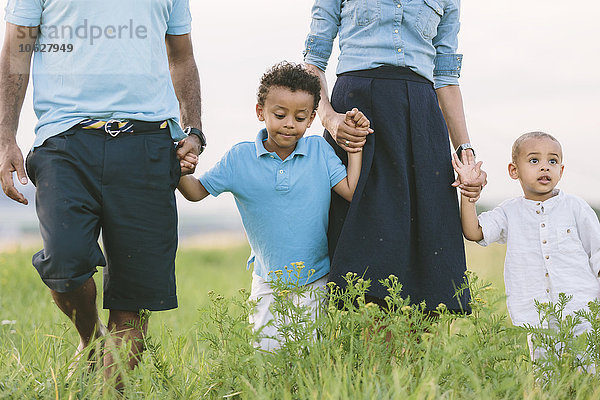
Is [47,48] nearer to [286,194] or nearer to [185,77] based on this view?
[185,77]

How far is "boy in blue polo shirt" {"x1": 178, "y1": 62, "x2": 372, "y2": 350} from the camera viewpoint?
319 cm

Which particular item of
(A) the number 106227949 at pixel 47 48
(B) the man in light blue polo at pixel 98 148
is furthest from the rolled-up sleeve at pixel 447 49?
(A) the number 106227949 at pixel 47 48

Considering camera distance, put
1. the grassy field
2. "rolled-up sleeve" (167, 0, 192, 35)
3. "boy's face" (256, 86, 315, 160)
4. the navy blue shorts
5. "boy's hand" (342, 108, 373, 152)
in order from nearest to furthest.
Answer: the grassy field, the navy blue shorts, "boy's hand" (342, 108, 373, 152), "boy's face" (256, 86, 315, 160), "rolled-up sleeve" (167, 0, 192, 35)

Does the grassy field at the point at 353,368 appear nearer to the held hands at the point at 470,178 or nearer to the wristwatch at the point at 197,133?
the held hands at the point at 470,178

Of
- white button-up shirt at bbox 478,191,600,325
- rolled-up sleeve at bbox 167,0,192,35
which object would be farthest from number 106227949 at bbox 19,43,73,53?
white button-up shirt at bbox 478,191,600,325

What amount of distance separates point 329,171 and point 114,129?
3.13ft

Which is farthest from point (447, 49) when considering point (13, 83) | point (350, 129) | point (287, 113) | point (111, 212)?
point (13, 83)

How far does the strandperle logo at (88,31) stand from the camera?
293 centimetres

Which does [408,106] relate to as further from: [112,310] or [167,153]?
[112,310]

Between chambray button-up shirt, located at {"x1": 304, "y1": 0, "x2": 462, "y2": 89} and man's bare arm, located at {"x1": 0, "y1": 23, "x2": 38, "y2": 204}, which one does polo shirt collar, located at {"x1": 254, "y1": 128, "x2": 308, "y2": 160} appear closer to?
chambray button-up shirt, located at {"x1": 304, "y1": 0, "x2": 462, "y2": 89}

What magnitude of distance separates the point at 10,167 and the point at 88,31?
2.11 ft

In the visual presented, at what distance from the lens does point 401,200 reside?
3.19 meters

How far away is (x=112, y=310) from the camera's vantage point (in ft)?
10.3

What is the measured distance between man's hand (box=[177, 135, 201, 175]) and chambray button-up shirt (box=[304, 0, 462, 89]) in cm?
70
